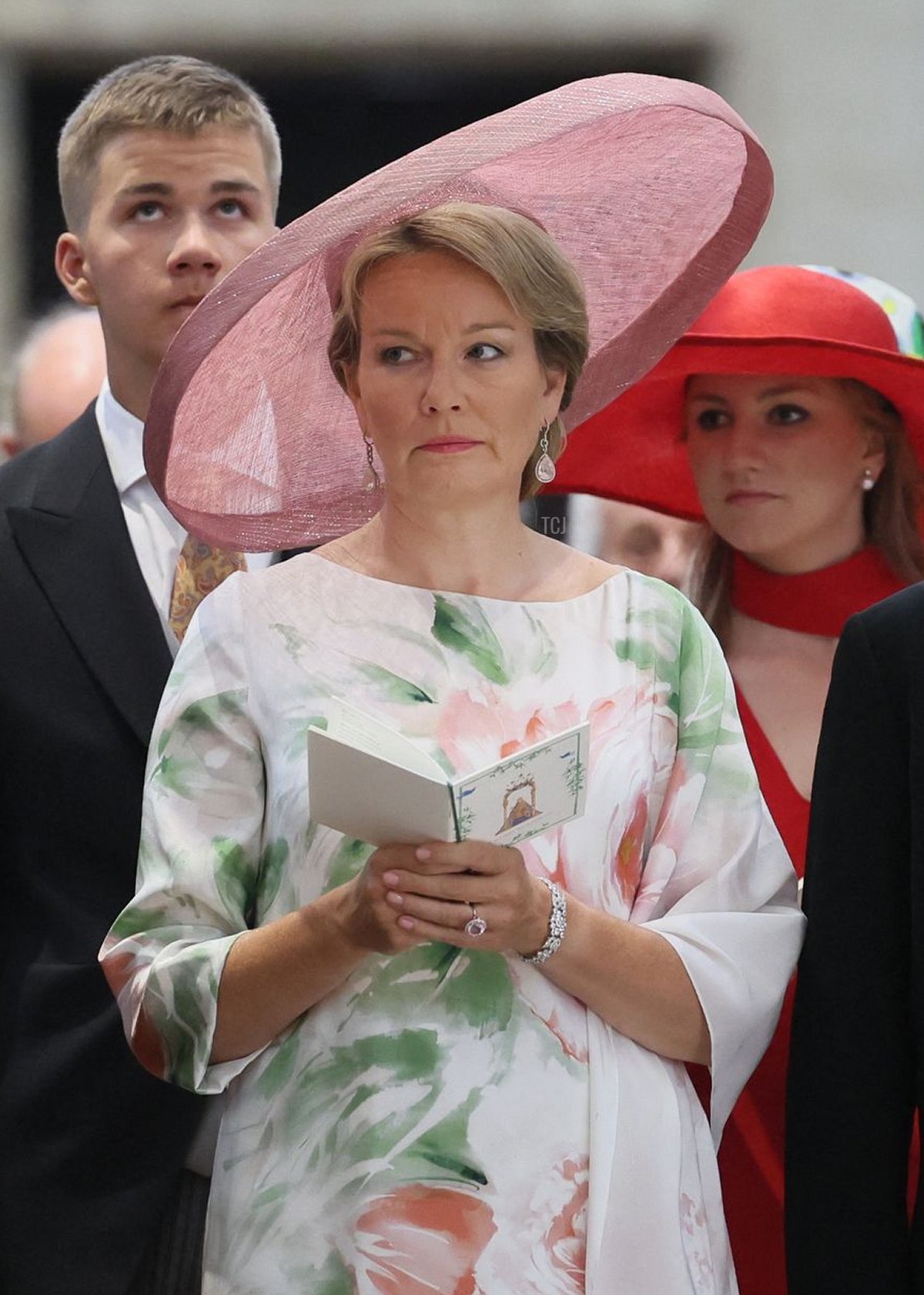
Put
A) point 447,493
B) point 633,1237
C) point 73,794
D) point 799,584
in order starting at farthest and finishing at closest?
point 799,584, point 73,794, point 447,493, point 633,1237

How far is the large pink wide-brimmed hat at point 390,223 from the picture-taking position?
278cm

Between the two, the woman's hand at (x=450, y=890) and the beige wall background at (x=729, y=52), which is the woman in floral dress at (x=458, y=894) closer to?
the woman's hand at (x=450, y=890)

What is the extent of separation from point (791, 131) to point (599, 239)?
4.95m

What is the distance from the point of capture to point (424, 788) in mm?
2307

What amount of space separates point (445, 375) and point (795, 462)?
1.02 meters

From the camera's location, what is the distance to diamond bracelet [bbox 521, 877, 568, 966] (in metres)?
2.51

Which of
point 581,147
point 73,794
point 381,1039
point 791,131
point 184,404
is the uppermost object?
point 791,131

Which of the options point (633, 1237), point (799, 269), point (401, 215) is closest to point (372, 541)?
point (401, 215)

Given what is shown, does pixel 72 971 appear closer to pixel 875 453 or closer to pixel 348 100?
pixel 875 453

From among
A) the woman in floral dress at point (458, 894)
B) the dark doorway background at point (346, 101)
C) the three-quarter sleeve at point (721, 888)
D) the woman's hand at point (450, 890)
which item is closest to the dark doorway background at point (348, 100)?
the dark doorway background at point (346, 101)

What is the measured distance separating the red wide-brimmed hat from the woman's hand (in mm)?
1181

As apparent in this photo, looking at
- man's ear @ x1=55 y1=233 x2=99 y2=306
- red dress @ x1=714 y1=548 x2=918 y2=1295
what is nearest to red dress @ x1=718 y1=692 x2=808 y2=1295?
red dress @ x1=714 y1=548 x2=918 y2=1295

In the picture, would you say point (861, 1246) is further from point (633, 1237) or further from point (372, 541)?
point (372, 541)

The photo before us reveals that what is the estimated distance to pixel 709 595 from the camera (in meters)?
3.65
